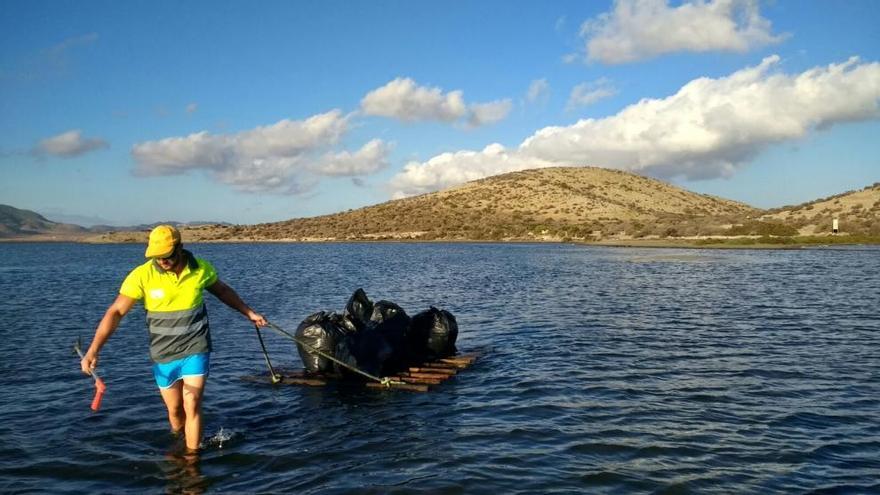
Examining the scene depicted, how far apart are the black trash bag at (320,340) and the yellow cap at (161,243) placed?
5.24 metres

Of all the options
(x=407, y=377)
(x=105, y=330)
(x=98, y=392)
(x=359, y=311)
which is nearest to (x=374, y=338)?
(x=407, y=377)

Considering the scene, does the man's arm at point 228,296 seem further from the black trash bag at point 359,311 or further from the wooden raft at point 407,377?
the black trash bag at point 359,311

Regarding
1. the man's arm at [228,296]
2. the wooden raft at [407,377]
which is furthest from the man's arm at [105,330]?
the wooden raft at [407,377]

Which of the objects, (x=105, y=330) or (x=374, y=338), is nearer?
(x=105, y=330)

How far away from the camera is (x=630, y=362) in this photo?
13133mm

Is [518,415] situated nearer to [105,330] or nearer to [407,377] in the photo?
[407,377]

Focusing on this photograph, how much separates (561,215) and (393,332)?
101 metres

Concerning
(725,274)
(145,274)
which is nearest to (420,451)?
(145,274)

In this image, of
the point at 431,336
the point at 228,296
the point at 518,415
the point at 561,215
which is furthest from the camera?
the point at 561,215

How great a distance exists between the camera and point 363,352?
11.8m

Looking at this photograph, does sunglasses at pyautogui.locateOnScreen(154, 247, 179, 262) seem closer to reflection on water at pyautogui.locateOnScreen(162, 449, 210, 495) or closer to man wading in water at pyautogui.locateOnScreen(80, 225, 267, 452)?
man wading in water at pyautogui.locateOnScreen(80, 225, 267, 452)

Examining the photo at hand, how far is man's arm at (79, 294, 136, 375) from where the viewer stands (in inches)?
265

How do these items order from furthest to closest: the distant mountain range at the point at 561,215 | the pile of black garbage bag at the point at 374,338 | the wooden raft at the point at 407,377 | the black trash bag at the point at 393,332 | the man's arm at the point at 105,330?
1. the distant mountain range at the point at 561,215
2. the black trash bag at the point at 393,332
3. the pile of black garbage bag at the point at 374,338
4. the wooden raft at the point at 407,377
5. the man's arm at the point at 105,330

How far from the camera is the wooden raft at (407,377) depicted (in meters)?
11.3
